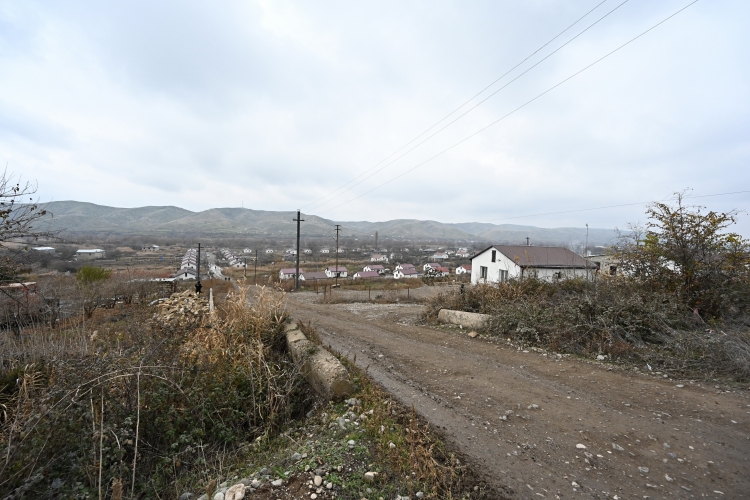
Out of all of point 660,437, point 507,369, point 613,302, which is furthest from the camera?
point 613,302

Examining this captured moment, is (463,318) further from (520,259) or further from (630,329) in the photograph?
(520,259)

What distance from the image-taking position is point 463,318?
901 centimetres

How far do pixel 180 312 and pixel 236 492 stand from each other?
413 centimetres

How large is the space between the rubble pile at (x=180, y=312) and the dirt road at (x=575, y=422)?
2.95 meters

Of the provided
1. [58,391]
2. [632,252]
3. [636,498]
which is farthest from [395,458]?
[632,252]

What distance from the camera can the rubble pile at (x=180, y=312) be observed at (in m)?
5.48

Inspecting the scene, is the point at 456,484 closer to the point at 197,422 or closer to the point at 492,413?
the point at 492,413

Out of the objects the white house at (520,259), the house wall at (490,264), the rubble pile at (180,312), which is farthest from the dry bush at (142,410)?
the house wall at (490,264)

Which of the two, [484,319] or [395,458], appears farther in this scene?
[484,319]

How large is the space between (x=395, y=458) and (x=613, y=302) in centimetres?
681

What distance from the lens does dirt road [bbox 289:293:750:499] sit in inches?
112

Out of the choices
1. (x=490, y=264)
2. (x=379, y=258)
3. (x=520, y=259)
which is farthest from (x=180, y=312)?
(x=379, y=258)

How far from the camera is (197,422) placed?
12.5 feet

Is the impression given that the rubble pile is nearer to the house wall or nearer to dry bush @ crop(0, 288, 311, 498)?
dry bush @ crop(0, 288, 311, 498)
